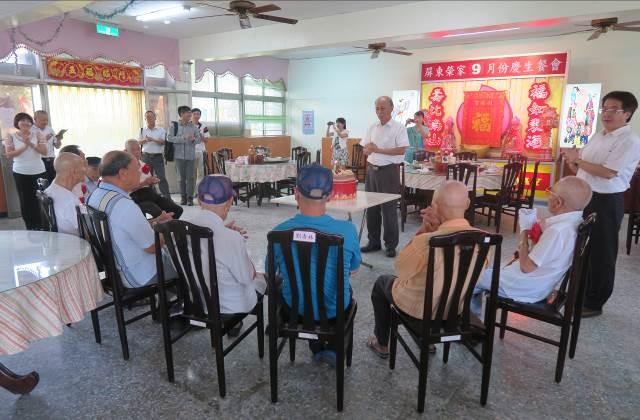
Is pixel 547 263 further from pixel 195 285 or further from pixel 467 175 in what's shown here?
pixel 467 175

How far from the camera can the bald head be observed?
67.2 inches

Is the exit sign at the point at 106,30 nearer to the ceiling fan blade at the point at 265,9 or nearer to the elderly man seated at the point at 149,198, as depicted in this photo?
the ceiling fan blade at the point at 265,9

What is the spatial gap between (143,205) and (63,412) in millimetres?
1910

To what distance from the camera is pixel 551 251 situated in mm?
1884

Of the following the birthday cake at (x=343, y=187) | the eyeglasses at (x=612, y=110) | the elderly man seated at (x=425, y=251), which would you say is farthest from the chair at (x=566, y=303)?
the birthday cake at (x=343, y=187)

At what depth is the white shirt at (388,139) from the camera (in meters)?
3.79

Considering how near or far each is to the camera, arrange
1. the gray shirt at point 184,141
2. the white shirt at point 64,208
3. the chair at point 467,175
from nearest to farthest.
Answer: the white shirt at point 64,208
the chair at point 467,175
the gray shirt at point 184,141

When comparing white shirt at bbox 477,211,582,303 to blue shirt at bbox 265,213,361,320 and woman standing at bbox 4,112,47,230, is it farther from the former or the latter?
woman standing at bbox 4,112,47,230

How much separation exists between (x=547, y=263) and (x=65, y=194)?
8.61 feet

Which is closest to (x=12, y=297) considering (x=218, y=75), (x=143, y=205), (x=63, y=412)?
(x=63, y=412)

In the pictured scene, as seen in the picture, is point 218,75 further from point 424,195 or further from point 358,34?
point 424,195

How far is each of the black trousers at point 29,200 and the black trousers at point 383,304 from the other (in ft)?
13.4

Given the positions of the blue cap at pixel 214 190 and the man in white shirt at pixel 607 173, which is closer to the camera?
the blue cap at pixel 214 190

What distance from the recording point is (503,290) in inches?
78.5
